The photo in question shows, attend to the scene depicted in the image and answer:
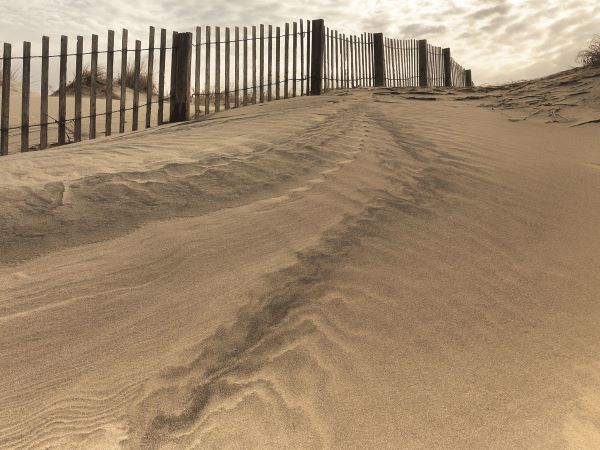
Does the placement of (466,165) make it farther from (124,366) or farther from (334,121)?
(124,366)

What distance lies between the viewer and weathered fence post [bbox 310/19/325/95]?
951cm

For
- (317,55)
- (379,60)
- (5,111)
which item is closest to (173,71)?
(5,111)

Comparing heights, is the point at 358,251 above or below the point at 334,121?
above

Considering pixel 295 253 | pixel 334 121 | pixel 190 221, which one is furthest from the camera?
pixel 334 121

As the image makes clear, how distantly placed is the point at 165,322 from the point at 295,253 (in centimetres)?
78

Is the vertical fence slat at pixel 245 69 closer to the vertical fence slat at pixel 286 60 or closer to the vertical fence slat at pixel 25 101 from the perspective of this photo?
the vertical fence slat at pixel 286 60

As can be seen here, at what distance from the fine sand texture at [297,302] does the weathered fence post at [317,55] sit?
610cm

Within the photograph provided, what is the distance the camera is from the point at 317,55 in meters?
9.60

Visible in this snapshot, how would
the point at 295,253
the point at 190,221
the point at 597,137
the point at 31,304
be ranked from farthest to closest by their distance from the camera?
the point at 597,137, the point at 190,221, the point at 295,253, the point at 31,304

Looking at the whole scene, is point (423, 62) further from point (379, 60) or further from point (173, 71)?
point (173, 71)

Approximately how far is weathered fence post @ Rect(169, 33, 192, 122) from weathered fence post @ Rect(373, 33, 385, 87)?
5287 millimetres

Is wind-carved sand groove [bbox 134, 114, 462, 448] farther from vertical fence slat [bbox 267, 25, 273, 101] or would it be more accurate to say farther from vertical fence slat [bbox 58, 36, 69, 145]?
vertical fence slat [bbox 267, 25, 273, 101]

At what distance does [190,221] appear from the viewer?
2848 millimetres

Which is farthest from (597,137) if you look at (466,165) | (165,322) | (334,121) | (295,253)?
(165,322)
